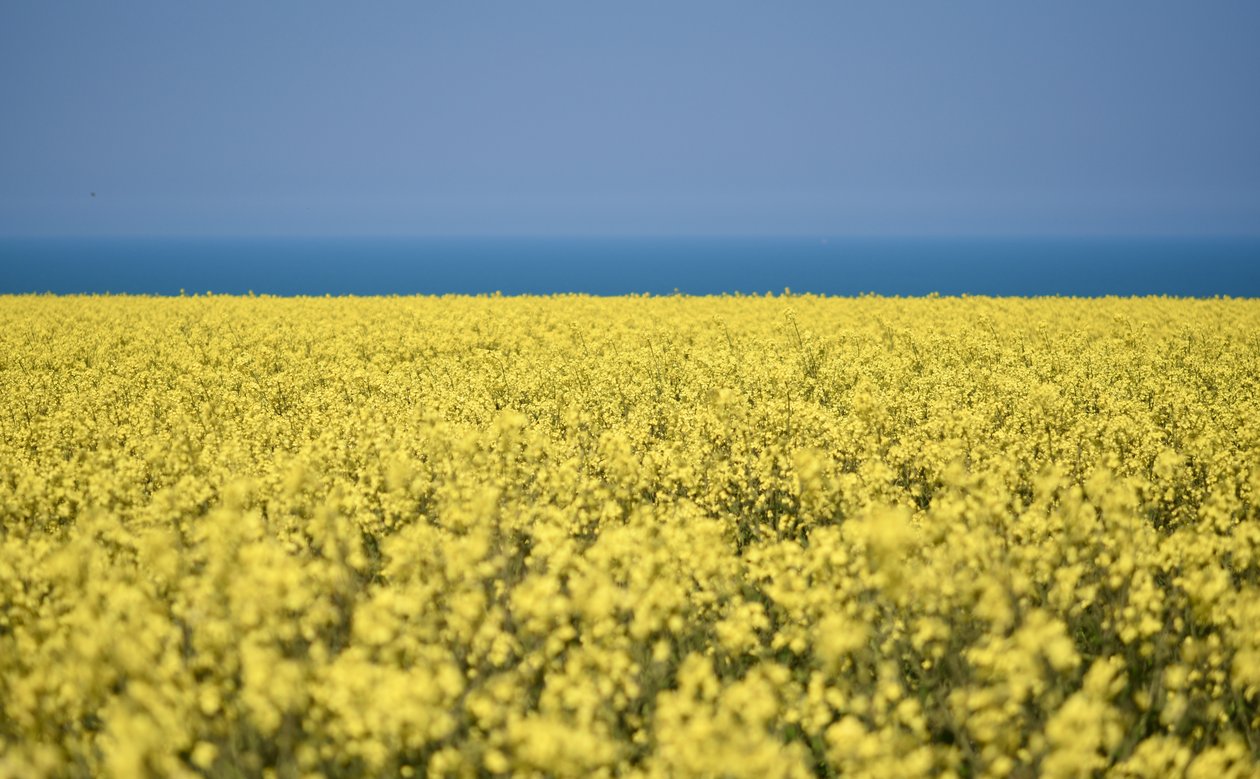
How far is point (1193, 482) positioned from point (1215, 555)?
3.82 meters

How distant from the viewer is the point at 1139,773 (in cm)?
542

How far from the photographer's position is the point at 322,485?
32.0ft

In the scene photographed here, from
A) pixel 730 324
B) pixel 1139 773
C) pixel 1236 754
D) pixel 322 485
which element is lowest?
pixel 1139 773

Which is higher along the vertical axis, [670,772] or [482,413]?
[482,413]

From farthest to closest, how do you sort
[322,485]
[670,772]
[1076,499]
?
[322,485] < [1076,499] < [670,772]

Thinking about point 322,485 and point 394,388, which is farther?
point 394,388

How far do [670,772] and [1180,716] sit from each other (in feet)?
12.1

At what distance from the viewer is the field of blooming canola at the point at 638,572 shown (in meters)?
4.95

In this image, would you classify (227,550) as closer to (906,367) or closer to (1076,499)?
(1076,499)

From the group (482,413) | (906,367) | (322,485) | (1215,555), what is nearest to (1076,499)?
(1215,555)

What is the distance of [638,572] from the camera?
21.3ft

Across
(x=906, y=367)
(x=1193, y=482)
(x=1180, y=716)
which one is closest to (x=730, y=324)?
(x=906, y=367)

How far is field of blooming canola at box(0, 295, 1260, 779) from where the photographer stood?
495cm

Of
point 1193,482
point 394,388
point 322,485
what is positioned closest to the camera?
point 322,485
